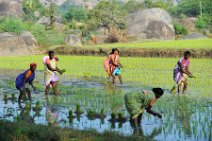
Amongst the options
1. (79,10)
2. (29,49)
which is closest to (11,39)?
(29,49)

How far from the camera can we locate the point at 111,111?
10.4 m

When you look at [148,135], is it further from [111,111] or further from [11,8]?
[11,8]

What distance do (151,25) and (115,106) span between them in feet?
101

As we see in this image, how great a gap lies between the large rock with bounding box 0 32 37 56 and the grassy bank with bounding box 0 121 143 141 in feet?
86.2

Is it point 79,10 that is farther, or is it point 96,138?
point 79,10

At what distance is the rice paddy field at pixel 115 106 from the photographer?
8.48 metres

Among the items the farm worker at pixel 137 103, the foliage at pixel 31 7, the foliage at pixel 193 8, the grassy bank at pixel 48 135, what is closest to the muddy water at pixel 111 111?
the farm worker at pixel 137 103

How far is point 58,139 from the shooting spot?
6.97m

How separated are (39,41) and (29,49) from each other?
2626 mm

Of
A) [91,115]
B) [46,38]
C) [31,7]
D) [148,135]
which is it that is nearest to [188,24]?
[46,38]

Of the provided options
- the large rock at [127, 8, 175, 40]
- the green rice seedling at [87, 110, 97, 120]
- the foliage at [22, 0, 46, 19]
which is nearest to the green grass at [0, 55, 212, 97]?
the green rice seedling at [87, 110, 97, 120]

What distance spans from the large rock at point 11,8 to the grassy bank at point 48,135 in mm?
78029

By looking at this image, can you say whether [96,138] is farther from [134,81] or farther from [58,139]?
[134,81]

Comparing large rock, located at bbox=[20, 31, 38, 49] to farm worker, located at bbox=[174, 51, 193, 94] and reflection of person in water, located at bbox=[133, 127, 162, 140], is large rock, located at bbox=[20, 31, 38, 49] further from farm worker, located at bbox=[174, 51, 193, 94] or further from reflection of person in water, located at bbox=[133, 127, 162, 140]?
reflection of person in water, located at bbox=[133, 127, 162, 140]
